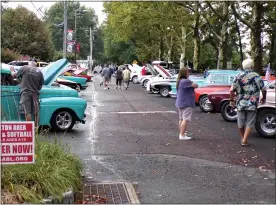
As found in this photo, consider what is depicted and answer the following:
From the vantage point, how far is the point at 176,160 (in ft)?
22.5

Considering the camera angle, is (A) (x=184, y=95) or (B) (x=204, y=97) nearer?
(A) (x=184, y=95)

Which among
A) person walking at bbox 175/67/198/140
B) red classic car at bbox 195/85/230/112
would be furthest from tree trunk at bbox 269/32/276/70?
person walking at bbox 175/67/198/140

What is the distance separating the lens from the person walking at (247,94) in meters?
5.84

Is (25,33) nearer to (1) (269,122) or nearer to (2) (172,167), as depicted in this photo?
(2) (172,167)

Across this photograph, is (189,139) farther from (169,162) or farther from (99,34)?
(99,34)

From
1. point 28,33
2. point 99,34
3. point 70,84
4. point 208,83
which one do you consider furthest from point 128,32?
point 99,34

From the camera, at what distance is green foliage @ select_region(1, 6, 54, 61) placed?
40375mm

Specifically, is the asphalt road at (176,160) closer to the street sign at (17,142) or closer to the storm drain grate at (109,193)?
the storm drain grate at (109,193)

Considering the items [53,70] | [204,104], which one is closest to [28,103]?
[53,70]

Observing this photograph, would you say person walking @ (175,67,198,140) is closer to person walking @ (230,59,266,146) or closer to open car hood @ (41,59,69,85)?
person walking @ (230,59,266,146)

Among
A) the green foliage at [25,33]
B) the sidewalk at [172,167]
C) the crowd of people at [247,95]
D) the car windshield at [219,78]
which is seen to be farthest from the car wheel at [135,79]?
the crowd of people at [247,95]

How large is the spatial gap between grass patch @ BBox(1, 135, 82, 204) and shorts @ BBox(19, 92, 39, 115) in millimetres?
3507

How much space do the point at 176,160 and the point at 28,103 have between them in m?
3.36

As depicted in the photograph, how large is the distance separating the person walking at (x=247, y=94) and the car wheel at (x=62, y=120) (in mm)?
4419
